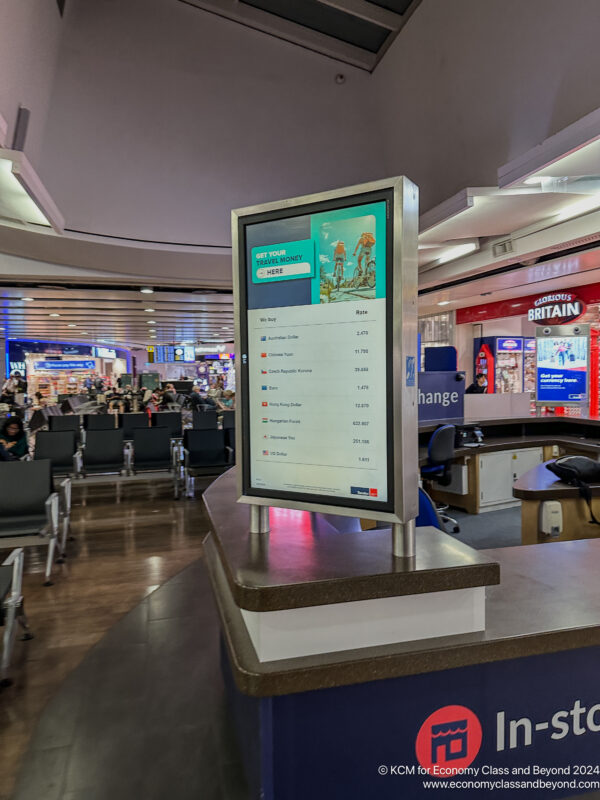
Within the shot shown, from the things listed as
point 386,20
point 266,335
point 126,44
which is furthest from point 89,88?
point 266,335

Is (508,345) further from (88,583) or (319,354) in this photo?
(319,354)

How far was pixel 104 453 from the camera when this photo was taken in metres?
6.74

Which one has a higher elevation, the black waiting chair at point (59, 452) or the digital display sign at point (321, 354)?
the digital display sign at point (321, 354)

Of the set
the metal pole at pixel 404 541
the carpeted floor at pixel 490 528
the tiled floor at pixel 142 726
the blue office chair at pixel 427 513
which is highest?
the metal pole at pixel 404 541

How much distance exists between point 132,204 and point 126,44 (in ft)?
5.04

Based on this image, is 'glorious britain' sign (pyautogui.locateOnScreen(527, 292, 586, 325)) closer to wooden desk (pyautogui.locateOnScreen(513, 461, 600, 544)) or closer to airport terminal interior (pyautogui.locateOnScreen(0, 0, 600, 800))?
airport terminal interior (pyautogui.locateOnScreen(0, 0, 600, 800))

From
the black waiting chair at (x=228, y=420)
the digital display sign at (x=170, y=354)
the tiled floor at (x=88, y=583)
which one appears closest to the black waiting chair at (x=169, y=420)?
the black waiting chair at (x=228, y=420)

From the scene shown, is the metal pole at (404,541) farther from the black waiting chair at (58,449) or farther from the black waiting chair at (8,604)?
the black waiting chair at (58,449)

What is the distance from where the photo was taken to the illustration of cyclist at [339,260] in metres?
1.17

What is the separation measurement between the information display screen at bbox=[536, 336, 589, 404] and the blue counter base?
6539 mm

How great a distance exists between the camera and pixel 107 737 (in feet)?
6.24

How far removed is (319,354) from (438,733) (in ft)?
3.19

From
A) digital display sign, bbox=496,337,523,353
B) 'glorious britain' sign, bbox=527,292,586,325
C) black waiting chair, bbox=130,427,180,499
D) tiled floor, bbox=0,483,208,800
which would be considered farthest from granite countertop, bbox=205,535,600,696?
digital display sign, bbox=496,337,523,353

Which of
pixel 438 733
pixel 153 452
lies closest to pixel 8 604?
pixel 438 733
